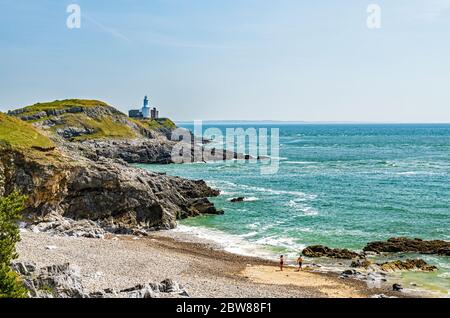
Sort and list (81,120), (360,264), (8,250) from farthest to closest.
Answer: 1. (81,120)
2. (360,264)
3. (8,250)

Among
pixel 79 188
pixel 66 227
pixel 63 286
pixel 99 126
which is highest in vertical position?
pixel 99 126

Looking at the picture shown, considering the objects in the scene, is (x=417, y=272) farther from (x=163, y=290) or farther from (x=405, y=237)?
(x=163, y=290)

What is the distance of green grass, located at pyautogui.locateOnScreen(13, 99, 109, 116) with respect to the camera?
138975mm

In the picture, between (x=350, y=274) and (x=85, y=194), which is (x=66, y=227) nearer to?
(x=85, y=194)

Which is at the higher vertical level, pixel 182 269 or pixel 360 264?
pixel 182 269

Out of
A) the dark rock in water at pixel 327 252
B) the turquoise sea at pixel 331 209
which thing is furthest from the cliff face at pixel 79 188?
the dark rock in water at pixel 327 252

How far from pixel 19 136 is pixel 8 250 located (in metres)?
31.6

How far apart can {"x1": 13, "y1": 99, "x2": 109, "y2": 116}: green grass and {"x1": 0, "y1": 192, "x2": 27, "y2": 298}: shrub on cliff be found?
396 feet

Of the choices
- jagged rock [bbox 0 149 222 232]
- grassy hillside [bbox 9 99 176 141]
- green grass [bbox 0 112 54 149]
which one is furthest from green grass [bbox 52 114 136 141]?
jagged rock [bbox 0 149 222 232]

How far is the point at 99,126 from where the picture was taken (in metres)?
137

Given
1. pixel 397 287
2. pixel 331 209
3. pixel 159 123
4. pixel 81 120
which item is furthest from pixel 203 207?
pixel 159 123

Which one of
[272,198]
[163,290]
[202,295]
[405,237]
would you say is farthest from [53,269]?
[272,198]
